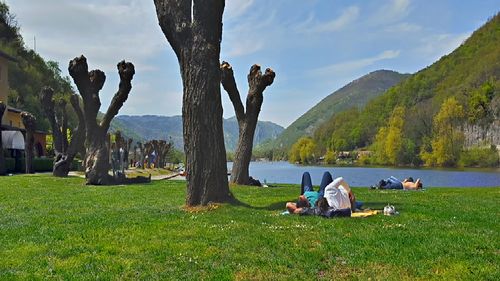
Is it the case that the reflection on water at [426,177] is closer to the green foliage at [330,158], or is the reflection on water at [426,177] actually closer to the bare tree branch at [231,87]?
the bare tree branch at [231,87]

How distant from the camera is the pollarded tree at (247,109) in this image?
25.7 metres

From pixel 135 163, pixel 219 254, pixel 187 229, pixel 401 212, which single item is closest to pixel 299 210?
pixel 401 212

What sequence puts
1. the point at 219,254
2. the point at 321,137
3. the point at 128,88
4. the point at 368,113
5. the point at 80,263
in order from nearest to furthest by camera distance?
the point at 80,263
the point at 219,254
the point at 128,88
the point at 368,113
the point at 321,137

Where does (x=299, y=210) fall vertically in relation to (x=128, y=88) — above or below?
below

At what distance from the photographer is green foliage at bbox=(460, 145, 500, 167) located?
96.2 metres

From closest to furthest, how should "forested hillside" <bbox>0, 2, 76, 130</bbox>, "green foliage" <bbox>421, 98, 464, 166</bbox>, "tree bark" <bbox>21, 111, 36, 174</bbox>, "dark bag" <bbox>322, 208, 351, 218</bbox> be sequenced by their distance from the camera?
"dark bag" <bbox>322, 208, 351, 218</bbox> → "tree bark" <bbox>21, 111, 36, 174</bbox> → "forested hillside" <bbox>0, 2, 76, 130</bbox> → "green foliage" <bbox>421, 98, 464, 166</bbox>

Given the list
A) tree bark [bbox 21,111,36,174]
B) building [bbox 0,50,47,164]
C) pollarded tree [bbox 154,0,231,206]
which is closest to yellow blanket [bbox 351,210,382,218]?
pollarded tree [bbox 154,0,231,206]

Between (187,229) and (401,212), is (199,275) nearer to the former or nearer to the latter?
(187,229)

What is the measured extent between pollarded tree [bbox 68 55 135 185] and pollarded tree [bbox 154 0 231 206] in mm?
14543

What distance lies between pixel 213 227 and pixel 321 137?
186370 mm

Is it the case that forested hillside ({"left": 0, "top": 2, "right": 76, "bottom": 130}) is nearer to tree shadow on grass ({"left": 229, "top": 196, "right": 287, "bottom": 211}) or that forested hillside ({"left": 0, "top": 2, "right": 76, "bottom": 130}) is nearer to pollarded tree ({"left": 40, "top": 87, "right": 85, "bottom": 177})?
pollarded tree ({"left": 40, "top": 87, "right": 85, "bottom": 177})

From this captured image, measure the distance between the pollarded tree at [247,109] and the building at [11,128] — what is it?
80.0 feet

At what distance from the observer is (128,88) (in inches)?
1100

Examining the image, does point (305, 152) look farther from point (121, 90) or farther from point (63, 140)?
point (121, 90)
